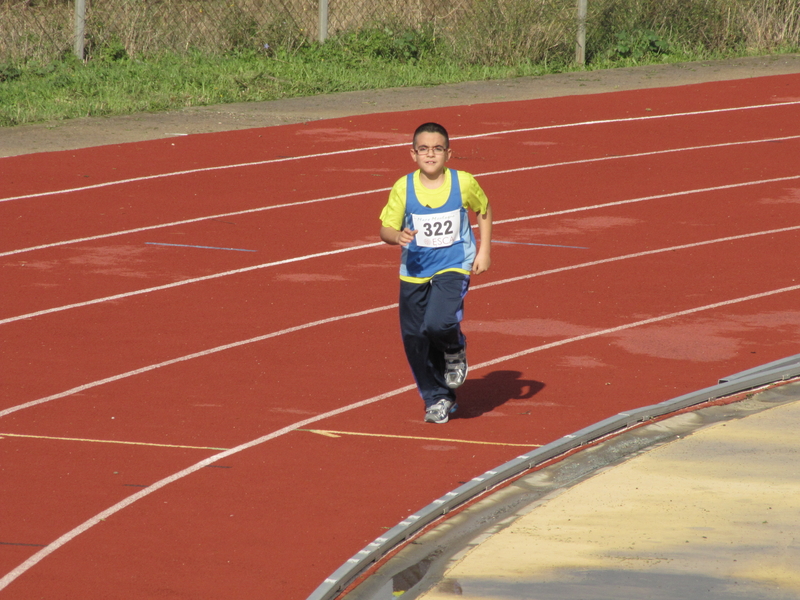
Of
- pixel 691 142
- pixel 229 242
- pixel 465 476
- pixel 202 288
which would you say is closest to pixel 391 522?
pixel 465 476

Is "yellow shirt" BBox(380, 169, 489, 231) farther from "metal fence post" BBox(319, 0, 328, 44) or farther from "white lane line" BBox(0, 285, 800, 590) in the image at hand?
"metal fence post" BBox(319, 0, 328, 44)

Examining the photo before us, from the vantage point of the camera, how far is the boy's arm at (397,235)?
6.22m

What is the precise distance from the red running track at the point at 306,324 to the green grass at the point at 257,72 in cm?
236

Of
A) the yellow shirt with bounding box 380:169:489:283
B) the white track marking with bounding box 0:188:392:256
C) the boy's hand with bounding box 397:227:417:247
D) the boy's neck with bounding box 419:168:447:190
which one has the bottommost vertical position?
the white track marking with bounding box 0:188:392:256

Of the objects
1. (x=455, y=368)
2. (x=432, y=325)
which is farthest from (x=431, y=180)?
(x=455, y=368)

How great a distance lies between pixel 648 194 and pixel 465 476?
772 centimetres

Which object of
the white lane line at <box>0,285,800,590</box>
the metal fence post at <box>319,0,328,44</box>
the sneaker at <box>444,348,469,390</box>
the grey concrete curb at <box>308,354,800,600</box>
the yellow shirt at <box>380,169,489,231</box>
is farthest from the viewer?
the metal fence post at <box>319,0,328,44</box>

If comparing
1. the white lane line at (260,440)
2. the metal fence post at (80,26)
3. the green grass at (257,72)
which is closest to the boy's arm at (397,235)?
the white lane line at (260,440)

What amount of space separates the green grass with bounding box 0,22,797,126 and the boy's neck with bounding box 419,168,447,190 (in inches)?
438

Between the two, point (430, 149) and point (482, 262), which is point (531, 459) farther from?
point (430, 149)

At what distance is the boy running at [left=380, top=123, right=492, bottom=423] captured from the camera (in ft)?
21.2

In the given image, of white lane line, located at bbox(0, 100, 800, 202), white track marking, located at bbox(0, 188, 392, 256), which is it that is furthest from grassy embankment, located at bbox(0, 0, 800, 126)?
white track marking, located at bbox(0, 188, 392, 256)

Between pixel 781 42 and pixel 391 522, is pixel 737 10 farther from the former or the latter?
pixel 391 522

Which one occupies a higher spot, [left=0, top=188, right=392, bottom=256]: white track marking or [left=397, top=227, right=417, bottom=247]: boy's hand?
[left=397, top=227, right=417, bottom=247]: boy's hand
